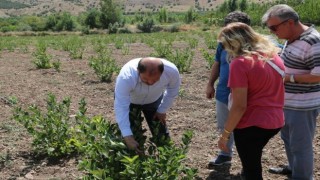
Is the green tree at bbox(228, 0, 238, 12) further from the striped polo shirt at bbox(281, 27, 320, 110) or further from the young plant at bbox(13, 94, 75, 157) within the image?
the striped polo shirt at bbox(281, 27, 320, 110)

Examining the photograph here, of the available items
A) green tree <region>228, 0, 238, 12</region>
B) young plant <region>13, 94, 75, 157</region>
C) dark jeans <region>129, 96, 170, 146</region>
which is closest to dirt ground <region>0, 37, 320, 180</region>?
young plant <region>13, 94, 75, 157</region>

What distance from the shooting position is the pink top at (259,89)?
8.79 ft

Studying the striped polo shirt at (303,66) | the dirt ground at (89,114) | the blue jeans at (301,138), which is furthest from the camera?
the dirt ground at (89,114)

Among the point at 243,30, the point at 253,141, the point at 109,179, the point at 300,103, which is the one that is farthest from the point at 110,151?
the point at 300,103

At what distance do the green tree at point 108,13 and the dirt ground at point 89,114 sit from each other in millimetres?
49174

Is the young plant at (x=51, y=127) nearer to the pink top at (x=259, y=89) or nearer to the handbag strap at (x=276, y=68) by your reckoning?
the pink top at (x=259, y=89)

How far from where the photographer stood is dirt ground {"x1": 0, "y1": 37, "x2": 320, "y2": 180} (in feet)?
13.4

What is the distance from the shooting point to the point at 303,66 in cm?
311

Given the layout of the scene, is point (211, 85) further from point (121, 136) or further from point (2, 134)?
point (2, 134)

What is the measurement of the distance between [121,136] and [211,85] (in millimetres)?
1262

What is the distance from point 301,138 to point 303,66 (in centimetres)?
60

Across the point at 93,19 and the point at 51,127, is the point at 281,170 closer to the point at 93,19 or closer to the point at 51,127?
the point at 51,127

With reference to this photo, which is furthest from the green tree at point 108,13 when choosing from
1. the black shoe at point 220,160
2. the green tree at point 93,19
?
the black shoe at point 220,160

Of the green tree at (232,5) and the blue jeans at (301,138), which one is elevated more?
the green tree at (232,5)
